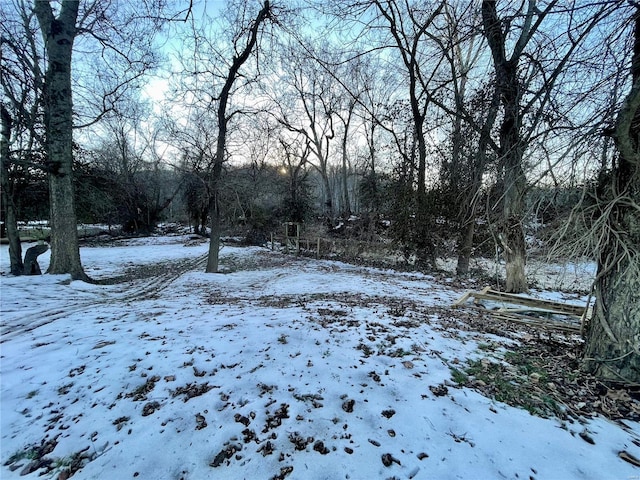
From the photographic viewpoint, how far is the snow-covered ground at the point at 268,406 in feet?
5.42

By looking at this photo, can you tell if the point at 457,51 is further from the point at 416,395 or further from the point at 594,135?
the point at 416,395

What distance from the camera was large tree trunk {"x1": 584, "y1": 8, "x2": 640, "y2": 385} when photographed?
2.19 meters

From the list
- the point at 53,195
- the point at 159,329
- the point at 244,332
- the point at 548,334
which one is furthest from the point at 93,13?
the point at 548,334

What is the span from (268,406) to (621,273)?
3095 millimetres

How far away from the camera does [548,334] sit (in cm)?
357

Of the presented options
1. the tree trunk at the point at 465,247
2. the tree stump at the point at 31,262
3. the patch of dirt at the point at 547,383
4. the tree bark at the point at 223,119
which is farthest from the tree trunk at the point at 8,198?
the tree trunk at the point at 465,247

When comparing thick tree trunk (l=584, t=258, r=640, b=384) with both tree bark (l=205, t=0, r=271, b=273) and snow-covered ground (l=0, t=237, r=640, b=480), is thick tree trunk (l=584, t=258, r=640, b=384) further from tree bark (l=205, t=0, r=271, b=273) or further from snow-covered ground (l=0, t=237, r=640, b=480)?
tree bark (l=205, t=0, r=271, b=273)

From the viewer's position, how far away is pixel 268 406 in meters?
2.12

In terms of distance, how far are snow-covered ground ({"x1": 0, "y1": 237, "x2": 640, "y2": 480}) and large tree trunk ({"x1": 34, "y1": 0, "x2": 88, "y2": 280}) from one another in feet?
9.54

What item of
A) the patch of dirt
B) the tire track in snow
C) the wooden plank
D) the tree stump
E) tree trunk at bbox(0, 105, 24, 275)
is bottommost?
the tire track in snow

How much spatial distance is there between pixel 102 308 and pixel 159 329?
204cm

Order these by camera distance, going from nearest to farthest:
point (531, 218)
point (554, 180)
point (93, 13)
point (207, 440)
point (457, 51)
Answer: point (207, 440), point (554, 180), point (531, 218), point (93, 13), point (457, 51)

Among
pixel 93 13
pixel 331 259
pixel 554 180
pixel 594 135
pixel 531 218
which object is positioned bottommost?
pixel 331 259

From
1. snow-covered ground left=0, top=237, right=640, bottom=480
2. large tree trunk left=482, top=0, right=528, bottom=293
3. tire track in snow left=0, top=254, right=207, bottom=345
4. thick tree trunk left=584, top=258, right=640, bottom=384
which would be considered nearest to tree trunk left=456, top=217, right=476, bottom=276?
large tree trunk left=482, top=0, right=528, bottom=293
